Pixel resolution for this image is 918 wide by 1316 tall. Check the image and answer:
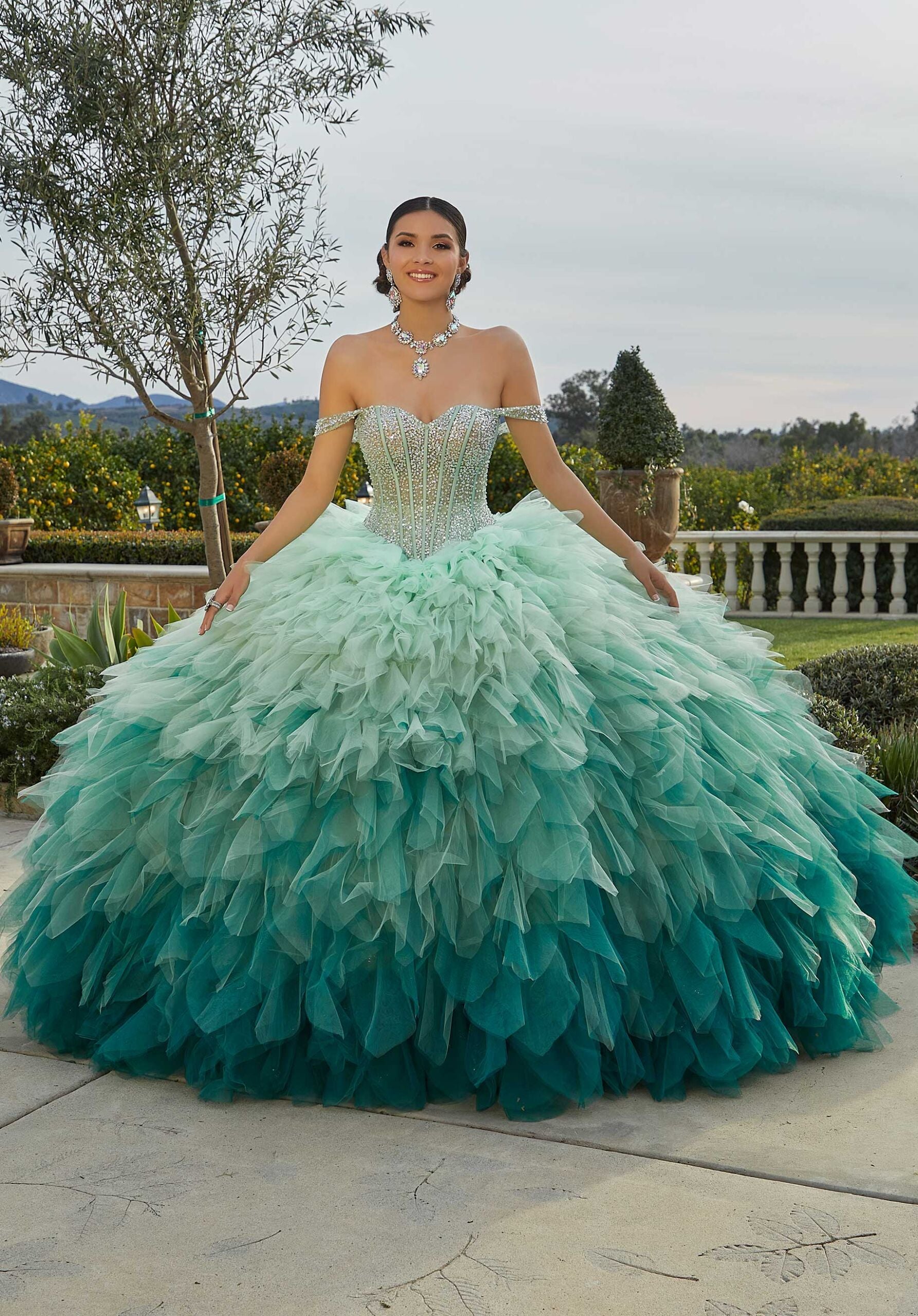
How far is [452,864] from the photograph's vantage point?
294 cm

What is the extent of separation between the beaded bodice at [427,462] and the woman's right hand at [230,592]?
458mm

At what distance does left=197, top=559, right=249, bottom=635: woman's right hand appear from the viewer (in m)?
3.70

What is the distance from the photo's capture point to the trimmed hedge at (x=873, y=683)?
6172 mm

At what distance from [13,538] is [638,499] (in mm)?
6482

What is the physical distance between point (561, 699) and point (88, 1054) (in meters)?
1.62

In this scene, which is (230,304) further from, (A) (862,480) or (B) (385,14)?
(A) (862,480)

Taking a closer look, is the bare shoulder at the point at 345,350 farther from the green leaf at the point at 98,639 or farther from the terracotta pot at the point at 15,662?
the terracotta pot at the point at 15,662

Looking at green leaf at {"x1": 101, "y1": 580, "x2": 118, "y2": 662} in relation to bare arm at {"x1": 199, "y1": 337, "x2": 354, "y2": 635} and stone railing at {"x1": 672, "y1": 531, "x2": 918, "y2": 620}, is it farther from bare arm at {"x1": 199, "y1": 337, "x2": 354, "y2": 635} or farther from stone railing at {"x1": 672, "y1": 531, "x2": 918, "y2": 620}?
stone railing at {"x1": 672, "y1": 531, "x2": 918, "y2": 620}

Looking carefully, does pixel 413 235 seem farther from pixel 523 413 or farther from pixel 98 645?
pixel 98 645

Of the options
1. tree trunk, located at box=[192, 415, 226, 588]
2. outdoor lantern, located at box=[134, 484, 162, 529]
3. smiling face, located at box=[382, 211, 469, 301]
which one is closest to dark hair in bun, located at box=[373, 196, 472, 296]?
smiling face, located at box=[382, 211, 469, 301]

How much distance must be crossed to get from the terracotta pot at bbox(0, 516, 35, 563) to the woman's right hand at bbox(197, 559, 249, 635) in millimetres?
10083

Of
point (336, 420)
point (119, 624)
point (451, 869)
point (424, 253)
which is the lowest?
point (451, 869)

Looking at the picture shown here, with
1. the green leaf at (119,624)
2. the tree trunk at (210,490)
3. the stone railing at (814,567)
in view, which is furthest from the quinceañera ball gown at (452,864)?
the stone railing at (814,567)

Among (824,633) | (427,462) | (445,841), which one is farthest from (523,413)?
(824,633)
